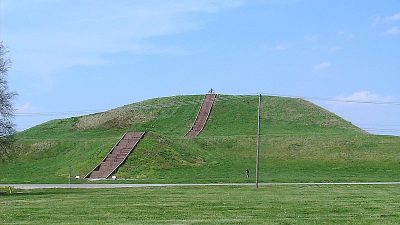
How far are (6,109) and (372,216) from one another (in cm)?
2492

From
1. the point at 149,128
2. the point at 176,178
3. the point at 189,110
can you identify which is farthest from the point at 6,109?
the point at 189,110

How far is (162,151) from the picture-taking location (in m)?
67.8

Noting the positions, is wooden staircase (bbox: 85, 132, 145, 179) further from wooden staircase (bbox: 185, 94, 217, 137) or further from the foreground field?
the foreground field

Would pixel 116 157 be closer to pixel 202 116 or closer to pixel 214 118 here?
pixel 214 118

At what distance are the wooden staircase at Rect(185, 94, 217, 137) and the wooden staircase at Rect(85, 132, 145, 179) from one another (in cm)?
1434

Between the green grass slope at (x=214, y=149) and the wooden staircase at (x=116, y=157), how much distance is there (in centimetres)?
81

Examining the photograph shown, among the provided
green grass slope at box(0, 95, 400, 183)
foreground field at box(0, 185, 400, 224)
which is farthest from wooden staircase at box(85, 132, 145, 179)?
foreground field at box(0, 185, 400, 224)

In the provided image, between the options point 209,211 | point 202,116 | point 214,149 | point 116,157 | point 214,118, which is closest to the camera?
point 209,211

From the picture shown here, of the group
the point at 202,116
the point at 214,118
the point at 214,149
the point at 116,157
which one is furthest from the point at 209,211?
the point at 202,116

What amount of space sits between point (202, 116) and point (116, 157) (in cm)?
3226

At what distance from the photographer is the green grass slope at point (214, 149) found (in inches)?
2486

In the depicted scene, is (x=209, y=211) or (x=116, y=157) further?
(x=116, y=157)

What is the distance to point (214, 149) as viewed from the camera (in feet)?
246

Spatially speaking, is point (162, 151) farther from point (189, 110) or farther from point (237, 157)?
point (189, 110)
